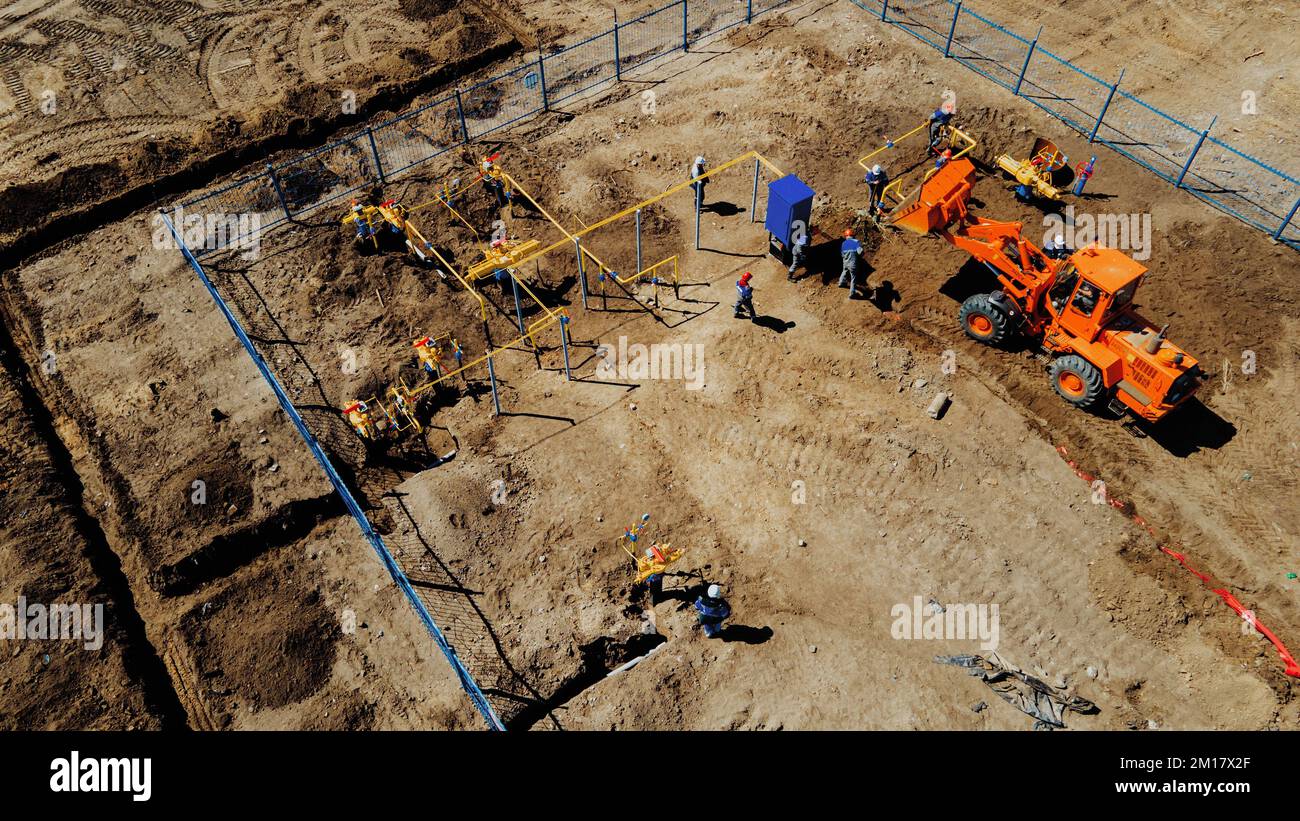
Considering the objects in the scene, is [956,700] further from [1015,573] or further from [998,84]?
[998,84]

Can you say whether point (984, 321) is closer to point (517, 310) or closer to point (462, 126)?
point (517, 310)

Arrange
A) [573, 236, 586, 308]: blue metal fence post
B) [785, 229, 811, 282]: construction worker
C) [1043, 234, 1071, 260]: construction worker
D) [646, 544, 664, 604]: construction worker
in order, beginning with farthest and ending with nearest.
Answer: [785, 229, 811, 282]: construction worker → [573, 236, 586, 308]: blue metal fence post → [1043, 234, 1071, 260]: construction worker → [646, 544, 664, 604]: construction worker

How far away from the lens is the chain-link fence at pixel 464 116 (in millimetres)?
23500

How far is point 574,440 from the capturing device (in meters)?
18.0

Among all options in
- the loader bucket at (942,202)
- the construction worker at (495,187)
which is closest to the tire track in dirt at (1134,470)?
the loader bucket at (942,202)

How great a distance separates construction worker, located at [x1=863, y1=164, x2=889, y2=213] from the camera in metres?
21.5

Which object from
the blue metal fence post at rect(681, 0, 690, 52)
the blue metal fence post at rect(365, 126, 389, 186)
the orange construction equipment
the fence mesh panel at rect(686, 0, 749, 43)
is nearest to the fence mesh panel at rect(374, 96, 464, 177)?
the blue metal fence post at rect(365, 126, 389, 186)

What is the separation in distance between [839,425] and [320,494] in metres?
10.6

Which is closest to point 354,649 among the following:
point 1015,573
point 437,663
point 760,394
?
point 437,663

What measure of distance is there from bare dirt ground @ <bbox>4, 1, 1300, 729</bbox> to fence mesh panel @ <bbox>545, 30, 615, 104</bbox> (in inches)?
195

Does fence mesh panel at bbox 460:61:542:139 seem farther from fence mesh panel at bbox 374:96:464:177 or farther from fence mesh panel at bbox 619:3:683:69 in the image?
fence mesh panel at bbox 619:3:683:69

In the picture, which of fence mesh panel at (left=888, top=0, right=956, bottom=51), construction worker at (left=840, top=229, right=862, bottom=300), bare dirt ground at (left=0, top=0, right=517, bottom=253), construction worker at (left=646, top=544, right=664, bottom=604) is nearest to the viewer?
construction worker at (left=646, top=544, right=664, bottom=604)

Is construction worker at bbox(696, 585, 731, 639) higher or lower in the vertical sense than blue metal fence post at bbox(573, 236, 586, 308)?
lower

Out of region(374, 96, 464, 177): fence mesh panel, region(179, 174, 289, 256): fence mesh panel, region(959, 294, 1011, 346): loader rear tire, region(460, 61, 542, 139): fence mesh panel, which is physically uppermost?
region(460, 61, 542, 139): fence mesh panel
